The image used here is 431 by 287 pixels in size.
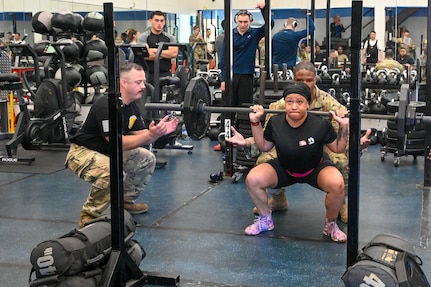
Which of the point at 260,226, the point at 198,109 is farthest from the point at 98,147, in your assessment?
the point at 260,226

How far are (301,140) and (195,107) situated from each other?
70 centimetres

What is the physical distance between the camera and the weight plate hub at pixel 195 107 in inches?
117

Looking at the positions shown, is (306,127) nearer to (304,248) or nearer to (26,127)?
(304,248)

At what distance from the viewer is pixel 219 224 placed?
3773 millimetres

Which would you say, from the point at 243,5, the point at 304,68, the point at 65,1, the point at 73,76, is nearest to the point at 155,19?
the point at 73,76

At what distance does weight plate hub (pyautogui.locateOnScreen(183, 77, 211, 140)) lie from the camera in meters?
2.97

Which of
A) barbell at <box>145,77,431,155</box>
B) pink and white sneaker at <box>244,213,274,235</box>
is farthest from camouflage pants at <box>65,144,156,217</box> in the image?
pink and white sneaker at <box>244,213,274,235</box>

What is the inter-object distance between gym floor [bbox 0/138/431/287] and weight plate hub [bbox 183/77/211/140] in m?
0.68

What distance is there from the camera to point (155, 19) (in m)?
6.04

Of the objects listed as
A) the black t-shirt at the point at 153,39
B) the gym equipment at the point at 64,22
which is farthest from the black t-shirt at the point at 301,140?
the gym equipment at the point at 64,22

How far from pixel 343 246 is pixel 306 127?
0.69 meters

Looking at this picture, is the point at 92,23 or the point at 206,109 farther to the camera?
the point at 92,23

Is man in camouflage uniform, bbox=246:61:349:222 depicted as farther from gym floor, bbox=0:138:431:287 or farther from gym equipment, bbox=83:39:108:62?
gym equipment, bbox=83:39:108:62

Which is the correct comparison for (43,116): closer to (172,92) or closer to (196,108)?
(172,92)
